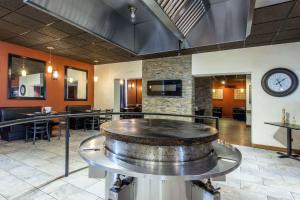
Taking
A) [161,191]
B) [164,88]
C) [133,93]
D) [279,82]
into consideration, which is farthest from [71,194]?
[133,93]

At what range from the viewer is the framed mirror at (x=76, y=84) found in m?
7.48

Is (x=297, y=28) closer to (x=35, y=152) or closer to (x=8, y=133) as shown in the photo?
(x=35, y=152)

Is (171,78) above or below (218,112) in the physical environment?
above

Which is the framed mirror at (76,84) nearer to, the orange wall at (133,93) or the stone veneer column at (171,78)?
the stone veneer column at (171,78)

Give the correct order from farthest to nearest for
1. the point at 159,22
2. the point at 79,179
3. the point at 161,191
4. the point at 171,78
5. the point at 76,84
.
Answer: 1. the point at 76,84
2. the point at 171,78
3. the point at 79,179
4. the point at 159,22
5. the point at 161,191

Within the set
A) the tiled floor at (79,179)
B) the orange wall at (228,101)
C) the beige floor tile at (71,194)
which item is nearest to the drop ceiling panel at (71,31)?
the tiled floor at (79,179)

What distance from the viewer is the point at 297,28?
3848mm

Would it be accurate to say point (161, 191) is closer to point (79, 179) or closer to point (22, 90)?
point (79, 179)

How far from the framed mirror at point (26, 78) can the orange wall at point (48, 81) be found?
13 cm

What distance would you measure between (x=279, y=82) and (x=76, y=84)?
7.42 metres

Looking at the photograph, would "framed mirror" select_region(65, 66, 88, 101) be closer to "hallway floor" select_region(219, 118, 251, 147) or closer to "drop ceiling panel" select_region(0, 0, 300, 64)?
"drop ceiling panel" select_region(0, 0, 300, 64)

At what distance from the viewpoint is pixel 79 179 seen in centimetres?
284

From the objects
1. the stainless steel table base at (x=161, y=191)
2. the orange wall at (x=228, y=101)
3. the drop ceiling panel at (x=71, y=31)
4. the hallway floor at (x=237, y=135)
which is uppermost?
the drop ceiling panel at (x=71, y=31)

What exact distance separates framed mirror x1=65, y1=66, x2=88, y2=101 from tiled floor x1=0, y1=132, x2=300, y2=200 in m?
3.59
